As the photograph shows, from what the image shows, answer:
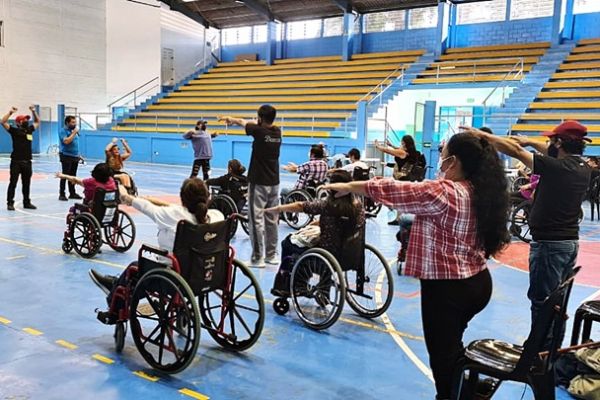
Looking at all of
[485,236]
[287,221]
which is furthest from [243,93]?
[485,236]

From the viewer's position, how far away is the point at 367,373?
3203 mm

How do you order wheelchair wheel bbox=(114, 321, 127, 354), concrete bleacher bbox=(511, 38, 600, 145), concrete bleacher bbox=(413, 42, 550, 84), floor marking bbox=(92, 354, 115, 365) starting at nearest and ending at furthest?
floor marking bbox=(92, 354, 115, 365), wheelchair wheel bbox=(114, 321, 127, 354), concrete bleacher bbox=(511, 38, 600, 145), concrete bleacher bbox=(413, 42, 550, 84)

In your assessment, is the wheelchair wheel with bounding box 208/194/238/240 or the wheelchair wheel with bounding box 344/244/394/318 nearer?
the wheelchair wheel with bounding box 344/244/394/318

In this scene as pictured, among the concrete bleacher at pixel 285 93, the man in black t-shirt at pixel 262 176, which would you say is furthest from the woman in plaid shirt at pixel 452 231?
the concrete bleacher at pixel 285 93

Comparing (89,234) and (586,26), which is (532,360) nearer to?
(89,234)

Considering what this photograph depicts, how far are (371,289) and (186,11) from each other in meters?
20.0

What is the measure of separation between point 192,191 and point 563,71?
48.3 ft

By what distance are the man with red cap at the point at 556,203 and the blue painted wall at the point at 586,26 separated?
51.3 ft

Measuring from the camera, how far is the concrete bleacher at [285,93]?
17.4 m

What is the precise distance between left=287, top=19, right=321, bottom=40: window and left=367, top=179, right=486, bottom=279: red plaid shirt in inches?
800

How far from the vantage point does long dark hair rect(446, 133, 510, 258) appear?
223 cm

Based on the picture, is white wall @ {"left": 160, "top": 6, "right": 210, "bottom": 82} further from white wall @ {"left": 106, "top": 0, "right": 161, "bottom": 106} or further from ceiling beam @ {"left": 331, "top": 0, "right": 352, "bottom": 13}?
ceiling beam @ {"left": 331, "top": 0, "right": 352, "bottom": 13}

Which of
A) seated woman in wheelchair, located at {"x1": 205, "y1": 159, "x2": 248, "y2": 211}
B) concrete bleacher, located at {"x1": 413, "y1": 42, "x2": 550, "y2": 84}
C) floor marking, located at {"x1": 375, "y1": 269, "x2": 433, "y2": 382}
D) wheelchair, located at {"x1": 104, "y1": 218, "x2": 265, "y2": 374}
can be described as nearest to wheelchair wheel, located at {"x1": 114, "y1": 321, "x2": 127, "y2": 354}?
wheelchair, located at {"x1": 104, "y1": 218, "x2": 265, "y2": 374}

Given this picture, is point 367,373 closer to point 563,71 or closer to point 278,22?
point 563,71
